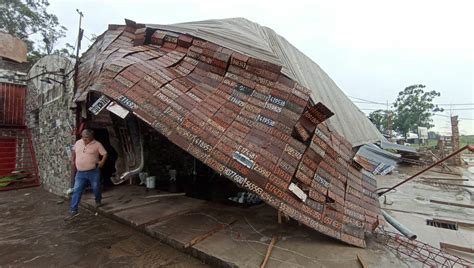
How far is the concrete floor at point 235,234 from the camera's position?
270 centimetres

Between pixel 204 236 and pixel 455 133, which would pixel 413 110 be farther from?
pixel 204 236

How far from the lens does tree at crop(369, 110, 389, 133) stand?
1094 inches

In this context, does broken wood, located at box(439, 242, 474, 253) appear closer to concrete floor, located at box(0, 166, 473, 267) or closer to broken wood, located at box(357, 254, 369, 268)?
concrete floor, located at box(0, 166, 473, 267)

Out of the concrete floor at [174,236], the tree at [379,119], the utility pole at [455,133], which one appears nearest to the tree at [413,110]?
the tree at [379,119]

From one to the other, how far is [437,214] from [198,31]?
5852mm

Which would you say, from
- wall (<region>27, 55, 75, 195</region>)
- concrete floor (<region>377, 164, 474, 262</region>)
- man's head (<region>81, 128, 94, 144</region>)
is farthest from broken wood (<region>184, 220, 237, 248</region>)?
wall (<region>27, 55, 75, 195</region>)

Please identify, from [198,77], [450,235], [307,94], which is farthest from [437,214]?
[198,77]

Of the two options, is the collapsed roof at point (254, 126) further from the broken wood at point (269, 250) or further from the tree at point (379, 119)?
the tree at point (379, 119)

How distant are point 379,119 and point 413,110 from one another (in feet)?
12.2

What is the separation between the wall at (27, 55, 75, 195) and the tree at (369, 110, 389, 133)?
28.5 meters

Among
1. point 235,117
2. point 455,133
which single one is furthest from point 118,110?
point 455,133

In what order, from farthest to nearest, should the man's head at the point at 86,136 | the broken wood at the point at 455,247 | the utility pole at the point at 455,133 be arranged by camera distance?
the utility pole at the point at 455,133
the man's head at the point at 86,136
the broken wood at the point at 455,247

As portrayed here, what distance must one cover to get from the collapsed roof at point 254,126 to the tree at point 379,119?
2707cm

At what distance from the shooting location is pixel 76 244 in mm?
3453
